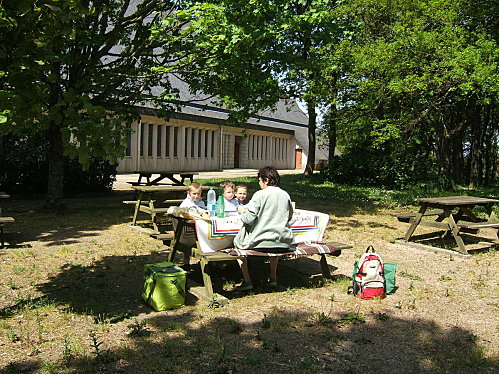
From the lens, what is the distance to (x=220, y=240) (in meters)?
6.20

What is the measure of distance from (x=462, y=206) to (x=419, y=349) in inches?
232

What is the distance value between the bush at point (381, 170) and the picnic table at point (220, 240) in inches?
625

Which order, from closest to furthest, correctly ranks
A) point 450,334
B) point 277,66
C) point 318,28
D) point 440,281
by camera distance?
point 450,334 < point 440,281 < point 318,28 < point 277,66

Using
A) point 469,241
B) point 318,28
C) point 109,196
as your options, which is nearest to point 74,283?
point 469,241

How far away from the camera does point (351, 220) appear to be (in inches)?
500

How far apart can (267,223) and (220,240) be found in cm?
65

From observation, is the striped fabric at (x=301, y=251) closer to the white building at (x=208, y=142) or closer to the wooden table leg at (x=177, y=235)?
the wooden table leg at (x=177, y=235)

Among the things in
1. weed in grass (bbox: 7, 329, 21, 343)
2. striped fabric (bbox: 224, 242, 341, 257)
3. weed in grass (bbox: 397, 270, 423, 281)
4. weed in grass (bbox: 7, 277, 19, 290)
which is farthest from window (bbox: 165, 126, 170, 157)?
weed in grass (bbox: 7, 329, 21, 343)

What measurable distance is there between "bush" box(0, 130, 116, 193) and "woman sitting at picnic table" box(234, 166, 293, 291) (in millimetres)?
10903

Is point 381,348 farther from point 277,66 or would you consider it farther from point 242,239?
point 277,66

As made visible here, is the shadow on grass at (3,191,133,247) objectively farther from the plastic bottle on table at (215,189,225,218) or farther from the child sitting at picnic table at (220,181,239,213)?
the plastic bottle on table at (215,189,225,218)

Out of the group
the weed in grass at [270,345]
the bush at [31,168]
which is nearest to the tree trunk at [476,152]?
the bush at [31,168]

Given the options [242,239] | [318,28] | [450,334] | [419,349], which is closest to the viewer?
[419,349]

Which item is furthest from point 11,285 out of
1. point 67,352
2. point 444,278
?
point 444,278
